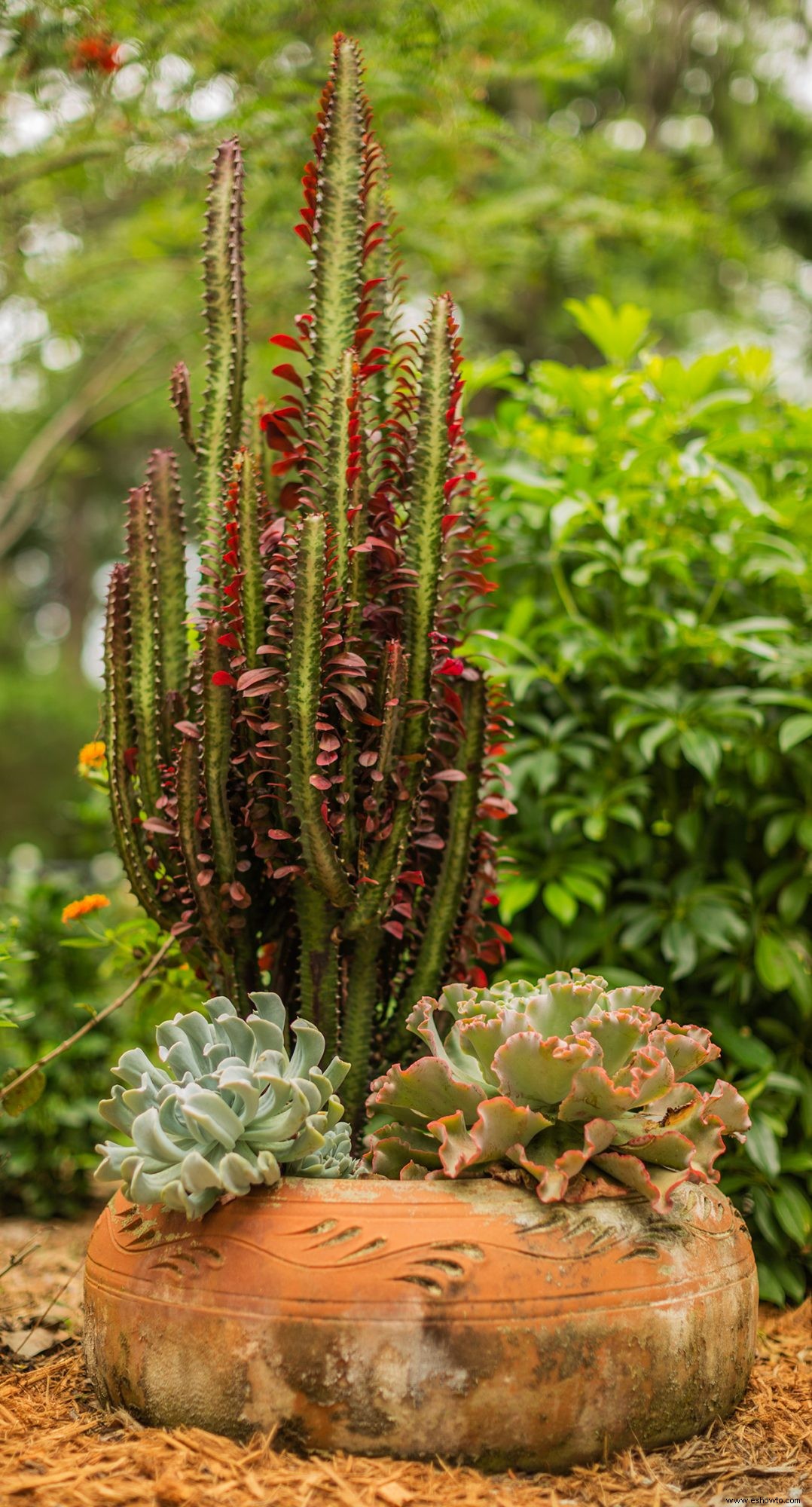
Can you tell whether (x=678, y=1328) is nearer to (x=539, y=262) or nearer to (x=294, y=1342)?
(x=294, y=1342)

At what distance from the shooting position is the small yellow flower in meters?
2.76

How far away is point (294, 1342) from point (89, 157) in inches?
177

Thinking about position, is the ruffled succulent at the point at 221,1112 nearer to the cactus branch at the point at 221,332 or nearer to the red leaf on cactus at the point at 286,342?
the cactus branch at the point at 221,332

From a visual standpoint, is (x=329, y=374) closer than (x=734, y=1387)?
No

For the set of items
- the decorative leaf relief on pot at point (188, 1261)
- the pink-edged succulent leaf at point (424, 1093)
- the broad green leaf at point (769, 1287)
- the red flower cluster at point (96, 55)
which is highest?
the red flower cluster at point (96, 55)

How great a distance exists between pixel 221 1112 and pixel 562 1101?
0.55 meters

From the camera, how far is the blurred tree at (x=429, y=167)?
419cm

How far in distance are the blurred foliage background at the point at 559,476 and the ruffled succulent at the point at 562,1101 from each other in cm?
79

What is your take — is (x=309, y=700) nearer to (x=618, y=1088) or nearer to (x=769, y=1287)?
(x=618, y=1088)

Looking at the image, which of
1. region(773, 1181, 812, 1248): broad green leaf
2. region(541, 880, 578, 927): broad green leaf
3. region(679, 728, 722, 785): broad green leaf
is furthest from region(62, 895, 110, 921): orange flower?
region(773, 1181, 812, 1248): broad green leaf

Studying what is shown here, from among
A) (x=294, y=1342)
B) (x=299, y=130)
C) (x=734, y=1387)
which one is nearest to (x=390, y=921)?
(x=294, y=1342)

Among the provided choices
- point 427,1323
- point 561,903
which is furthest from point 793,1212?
point 427,1323

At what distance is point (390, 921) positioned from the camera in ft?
7.64

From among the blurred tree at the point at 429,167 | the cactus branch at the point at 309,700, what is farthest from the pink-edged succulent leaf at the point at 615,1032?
the blurred tree at the point at 429,167
